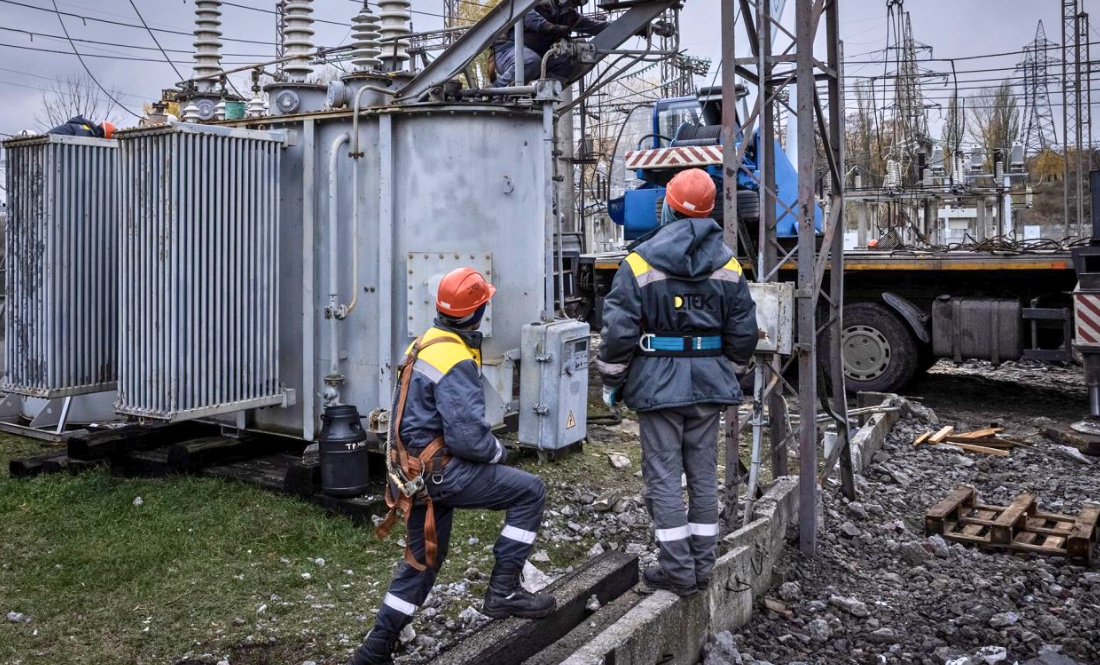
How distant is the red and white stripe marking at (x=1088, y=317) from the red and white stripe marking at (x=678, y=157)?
156 inches

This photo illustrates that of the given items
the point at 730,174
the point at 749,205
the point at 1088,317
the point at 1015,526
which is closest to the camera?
the point at 730,174

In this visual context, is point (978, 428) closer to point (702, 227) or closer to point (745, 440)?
point (745, 440)

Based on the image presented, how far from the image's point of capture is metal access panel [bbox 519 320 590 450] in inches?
271

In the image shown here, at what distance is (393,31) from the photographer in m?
7.85

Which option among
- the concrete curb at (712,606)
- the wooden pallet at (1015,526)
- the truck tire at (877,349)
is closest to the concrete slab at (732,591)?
the concrete curb at (712,606)

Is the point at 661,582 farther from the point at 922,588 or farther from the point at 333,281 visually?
the point at 333,281

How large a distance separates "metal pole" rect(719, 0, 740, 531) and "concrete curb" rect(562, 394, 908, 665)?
0.24 metres

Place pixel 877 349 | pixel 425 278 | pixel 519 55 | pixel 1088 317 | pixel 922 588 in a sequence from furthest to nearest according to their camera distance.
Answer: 1. pixel 877 349
2. pixel 1088 317
3. pixel 519 55
4. pixel 425 278
5. pixel 922 588

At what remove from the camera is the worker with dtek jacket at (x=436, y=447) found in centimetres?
414

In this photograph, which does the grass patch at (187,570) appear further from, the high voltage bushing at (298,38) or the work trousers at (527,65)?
the work trousers at (527,65)

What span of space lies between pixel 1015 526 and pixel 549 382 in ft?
10.7

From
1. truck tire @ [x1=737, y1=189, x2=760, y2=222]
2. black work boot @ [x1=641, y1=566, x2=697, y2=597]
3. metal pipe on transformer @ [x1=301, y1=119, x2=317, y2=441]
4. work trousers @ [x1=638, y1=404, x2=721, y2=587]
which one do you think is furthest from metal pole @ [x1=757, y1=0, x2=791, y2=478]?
truck tire @ [x1=737, y1=189, x2=760, y2=222]

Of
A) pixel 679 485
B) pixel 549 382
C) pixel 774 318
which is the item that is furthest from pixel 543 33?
pixel 679 485

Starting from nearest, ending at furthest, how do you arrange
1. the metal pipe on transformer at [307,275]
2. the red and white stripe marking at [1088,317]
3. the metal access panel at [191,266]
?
the metal access panel at [191,266], the metal pipe on transformer at [307,275], the red and white stripe marking at [1088,317]
